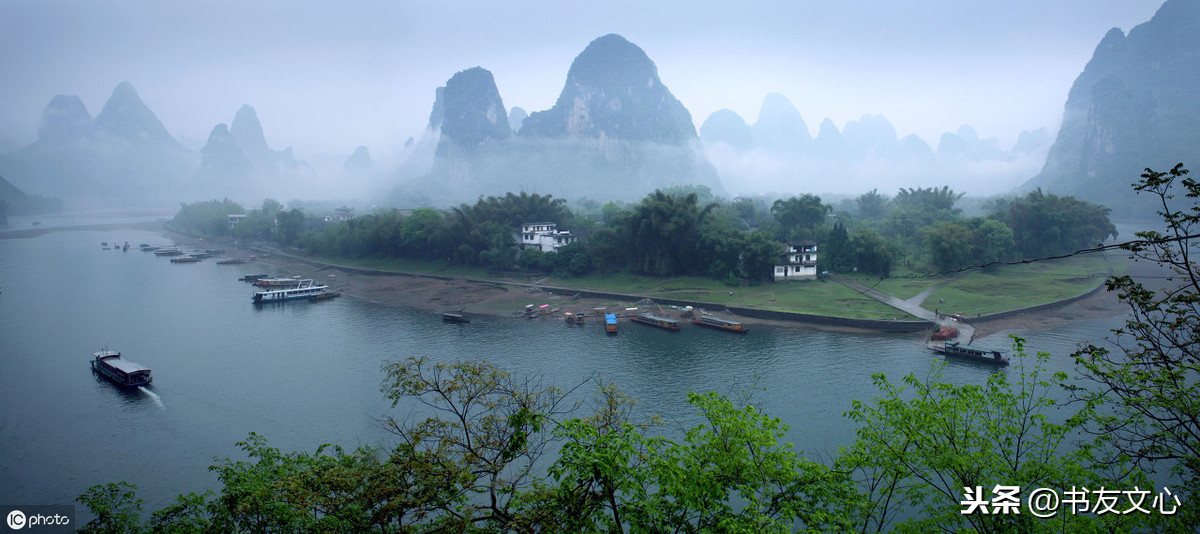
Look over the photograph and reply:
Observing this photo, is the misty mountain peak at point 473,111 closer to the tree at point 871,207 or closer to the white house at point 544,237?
the tree at point 871,207

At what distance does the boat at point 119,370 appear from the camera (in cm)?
1766

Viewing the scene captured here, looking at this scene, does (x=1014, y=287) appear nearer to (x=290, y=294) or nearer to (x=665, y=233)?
(x=665, y=233)

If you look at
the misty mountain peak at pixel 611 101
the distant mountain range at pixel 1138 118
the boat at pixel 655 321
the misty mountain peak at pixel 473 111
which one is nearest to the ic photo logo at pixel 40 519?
the boat at pixel 655 321

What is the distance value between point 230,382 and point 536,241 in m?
23.2

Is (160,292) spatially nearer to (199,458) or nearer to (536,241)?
(536,241)

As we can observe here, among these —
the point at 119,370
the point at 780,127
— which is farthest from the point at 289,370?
the point at 780,127

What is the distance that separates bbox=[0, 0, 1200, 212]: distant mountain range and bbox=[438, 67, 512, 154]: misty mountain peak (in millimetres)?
239

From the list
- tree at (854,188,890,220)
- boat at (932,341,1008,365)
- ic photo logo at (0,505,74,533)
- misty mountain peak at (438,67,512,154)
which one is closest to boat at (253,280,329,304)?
ic photo logo at (0,505,74,533)

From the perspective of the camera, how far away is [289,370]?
63.6ft

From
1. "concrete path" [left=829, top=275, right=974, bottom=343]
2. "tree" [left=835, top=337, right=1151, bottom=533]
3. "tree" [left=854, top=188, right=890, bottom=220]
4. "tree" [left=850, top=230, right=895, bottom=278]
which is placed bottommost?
"concrete path" [left=829, top=275, right=974, bottom=343]

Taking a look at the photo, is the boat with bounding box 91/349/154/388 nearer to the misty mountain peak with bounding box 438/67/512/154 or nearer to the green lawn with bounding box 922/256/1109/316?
the green lawn with bounding box 922/256/1109/316

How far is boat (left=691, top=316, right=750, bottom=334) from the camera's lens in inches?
914

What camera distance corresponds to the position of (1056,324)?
74.4ft

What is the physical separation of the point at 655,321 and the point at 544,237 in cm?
1628
